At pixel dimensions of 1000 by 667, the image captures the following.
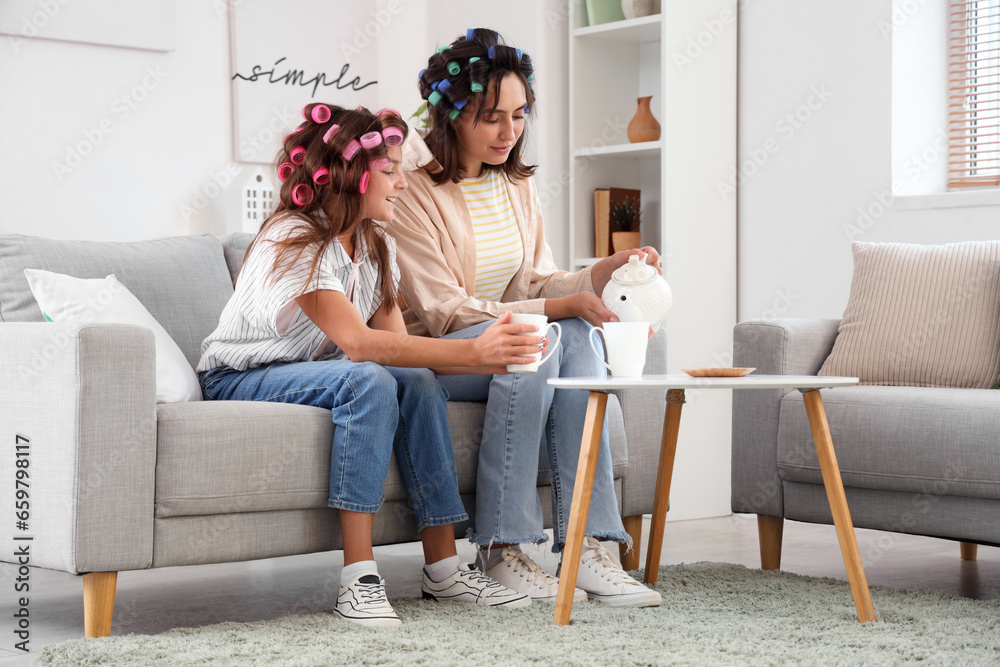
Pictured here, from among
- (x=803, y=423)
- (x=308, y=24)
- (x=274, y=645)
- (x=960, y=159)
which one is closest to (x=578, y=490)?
(x=274, y=645)

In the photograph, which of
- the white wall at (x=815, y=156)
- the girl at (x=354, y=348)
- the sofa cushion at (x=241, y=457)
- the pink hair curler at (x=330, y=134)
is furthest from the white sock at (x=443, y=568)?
the white wall at (x=815, y=156)

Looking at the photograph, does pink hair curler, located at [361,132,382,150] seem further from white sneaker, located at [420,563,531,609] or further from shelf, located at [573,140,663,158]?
shelf, located at [573,140,663,158]

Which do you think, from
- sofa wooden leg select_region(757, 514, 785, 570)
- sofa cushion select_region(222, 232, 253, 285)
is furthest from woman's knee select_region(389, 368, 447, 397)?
sofa wooden leg select_region(757, 514, 785, 570)

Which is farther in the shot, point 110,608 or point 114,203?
point 114,203

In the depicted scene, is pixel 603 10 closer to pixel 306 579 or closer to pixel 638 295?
pixel 638 295

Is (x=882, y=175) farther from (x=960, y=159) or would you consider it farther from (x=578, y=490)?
(x=578, y=490)

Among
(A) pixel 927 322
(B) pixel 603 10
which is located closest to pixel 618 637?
(A) pixel 927 322

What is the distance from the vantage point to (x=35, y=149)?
10.4 feet

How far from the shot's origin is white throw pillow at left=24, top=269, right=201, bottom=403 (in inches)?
81.0

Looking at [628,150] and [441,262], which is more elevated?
[628,150]

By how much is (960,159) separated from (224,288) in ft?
7.12

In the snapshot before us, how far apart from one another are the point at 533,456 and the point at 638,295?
343mm

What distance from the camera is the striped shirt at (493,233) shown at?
7.57ft

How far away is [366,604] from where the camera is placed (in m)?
1.84
